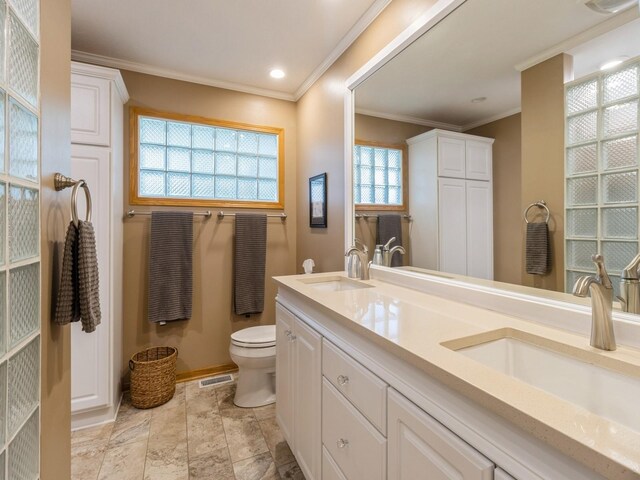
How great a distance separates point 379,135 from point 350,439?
1576 mm

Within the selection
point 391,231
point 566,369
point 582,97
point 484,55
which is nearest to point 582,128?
point 582,97

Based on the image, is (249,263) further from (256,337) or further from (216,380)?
(216,380)

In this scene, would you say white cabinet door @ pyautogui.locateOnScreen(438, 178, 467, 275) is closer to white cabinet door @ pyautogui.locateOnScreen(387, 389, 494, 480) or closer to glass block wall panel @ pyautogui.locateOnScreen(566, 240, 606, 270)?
glass block wall panel @ pyautogui.locateOnScreen(566, 240, 606, 270)

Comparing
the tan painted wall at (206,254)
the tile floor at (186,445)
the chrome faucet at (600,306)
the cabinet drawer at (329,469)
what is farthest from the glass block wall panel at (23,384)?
the tan painted wall at (206,254)

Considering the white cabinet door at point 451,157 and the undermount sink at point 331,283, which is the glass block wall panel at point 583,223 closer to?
the white cabinet door at point 451,157

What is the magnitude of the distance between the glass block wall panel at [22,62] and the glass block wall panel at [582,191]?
1492 millimetres

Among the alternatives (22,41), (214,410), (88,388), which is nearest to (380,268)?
(214,410)

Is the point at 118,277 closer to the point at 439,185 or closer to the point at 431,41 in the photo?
the point at 439,185

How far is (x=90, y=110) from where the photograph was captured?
6.35ft

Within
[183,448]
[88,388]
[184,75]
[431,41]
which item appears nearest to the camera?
[431,41]

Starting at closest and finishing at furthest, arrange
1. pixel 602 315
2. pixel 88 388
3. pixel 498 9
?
1. pixel 602 315
2. pixel 498 9
3. pixel 88 388

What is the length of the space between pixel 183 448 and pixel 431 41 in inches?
99.0

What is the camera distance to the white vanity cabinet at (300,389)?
129cm

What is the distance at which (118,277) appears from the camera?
7.23 ft
